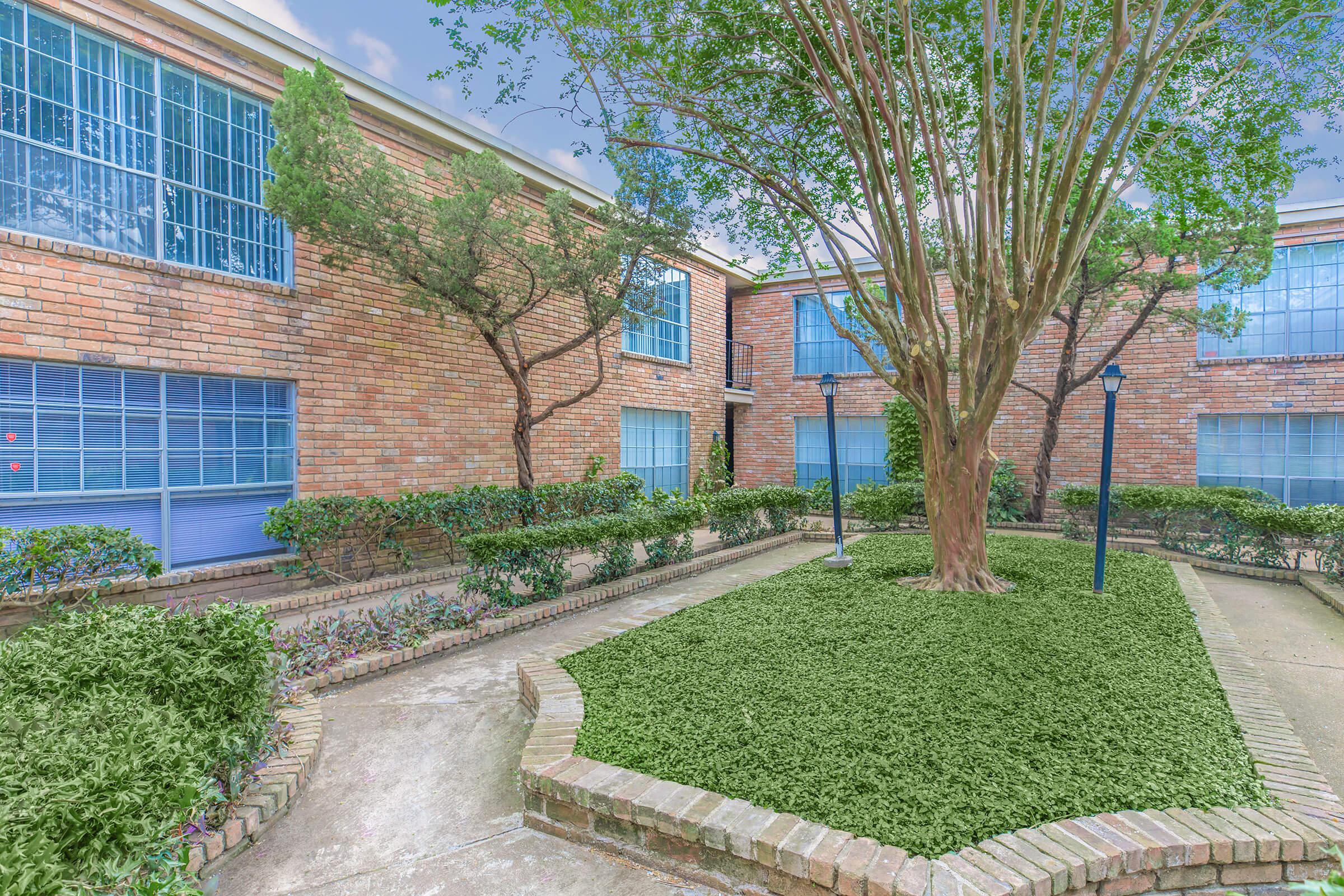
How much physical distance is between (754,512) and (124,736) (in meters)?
8.30

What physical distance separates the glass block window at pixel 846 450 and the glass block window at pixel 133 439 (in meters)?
11.3

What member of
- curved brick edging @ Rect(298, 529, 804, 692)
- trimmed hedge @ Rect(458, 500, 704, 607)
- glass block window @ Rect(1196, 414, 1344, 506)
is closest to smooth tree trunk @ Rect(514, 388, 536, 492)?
trimmed hedge @ Rect(458, 500, 704, 607)

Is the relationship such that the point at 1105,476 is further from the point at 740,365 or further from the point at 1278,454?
the point at 740,365

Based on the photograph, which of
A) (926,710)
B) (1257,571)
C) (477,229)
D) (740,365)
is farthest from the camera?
(740,365)

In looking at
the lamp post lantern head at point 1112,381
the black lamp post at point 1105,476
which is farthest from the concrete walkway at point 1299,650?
the lamp post lantern head at point 1112,381

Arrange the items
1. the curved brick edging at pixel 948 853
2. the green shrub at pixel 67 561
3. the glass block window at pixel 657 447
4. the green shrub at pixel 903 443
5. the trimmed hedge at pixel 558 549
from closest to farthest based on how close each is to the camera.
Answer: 1. the curved brick edging at pixel 948 853
2. the green shrub at pixel 67 561
3. the trimmed hedge at pixel 558 549
4. the glass block window at pixel 657 447
5. the green shrub at pixel 903 443

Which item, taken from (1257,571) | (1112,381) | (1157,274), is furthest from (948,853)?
(1157,274)

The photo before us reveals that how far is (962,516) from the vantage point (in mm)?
6379

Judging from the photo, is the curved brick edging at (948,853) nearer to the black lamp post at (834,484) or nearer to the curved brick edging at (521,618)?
the curved brick edging at (521,618)

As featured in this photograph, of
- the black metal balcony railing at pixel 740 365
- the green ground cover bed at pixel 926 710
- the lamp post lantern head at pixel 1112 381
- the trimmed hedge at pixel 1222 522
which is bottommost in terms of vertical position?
the green ground cover bed at pixel 926 710

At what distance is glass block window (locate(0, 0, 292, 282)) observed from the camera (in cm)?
534

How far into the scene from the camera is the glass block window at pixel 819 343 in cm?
1535

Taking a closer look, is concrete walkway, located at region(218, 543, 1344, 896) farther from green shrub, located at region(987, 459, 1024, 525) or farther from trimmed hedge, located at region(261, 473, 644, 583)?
green shrub, located at region(987, 459, 1024, 525)

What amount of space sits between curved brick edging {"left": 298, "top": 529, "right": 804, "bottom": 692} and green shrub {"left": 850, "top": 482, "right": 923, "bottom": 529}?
10.2ft
